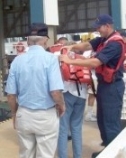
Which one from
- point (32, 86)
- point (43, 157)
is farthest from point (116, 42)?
point (43, 157)

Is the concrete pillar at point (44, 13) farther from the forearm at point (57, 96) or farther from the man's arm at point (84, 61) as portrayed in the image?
the forearm at point (57, 96)

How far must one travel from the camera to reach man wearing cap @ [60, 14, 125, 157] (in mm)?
4164

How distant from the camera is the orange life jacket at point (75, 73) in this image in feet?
14.1

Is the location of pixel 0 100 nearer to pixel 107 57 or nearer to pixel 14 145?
pixel 14 145

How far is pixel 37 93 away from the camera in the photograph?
3629 mm

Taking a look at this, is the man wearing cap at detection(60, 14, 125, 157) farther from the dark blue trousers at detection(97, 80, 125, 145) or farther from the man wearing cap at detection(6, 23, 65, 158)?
the man wearing cap at detection(6, 23, 65, 158)

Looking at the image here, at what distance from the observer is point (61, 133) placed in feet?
15.1

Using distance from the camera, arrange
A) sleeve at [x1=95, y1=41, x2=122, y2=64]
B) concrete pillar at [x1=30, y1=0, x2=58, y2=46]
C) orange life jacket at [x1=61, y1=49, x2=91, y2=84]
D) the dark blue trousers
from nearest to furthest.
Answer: sleeve at [x1=95, y1=41, x2=122, y2=64] → orange life jacket at [x1=61, y1=49, x2=91, y2=84] → the dark blue trousers → concrete pillar at [x1=30, y1=0, x2=58, y2=46]

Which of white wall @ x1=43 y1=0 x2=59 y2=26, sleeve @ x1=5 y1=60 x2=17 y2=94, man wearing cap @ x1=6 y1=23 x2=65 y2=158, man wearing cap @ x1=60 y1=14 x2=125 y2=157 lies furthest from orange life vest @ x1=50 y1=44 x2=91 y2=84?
white wall @ x1=43 y1=0 x2=59 y2=26

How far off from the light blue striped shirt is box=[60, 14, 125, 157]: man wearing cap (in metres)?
0.43

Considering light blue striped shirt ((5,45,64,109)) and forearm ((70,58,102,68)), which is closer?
light blue striped shirt ((5,45,64,109))

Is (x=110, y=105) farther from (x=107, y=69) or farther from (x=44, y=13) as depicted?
(x=44, y=13)

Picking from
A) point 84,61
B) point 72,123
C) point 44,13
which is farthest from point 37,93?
point 44,13

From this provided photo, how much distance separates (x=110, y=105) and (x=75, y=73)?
0.58 meters
